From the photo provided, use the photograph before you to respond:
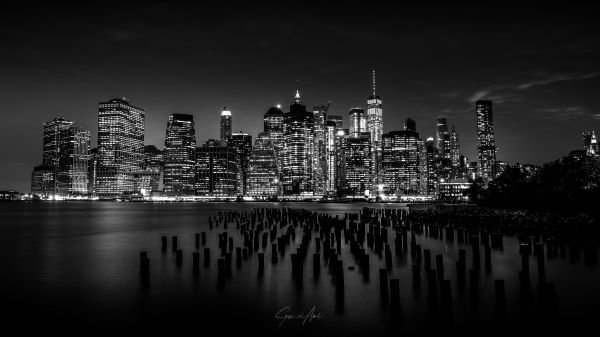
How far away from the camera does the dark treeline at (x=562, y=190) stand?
51656 mm

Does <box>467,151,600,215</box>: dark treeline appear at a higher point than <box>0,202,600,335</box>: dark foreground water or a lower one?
higher

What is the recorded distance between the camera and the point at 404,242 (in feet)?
101

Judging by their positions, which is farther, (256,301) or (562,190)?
(562,190)

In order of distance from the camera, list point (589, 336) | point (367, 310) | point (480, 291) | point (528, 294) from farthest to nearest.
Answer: point (480, 291) < point (528, 294) < point (367, 310) < point (589, 336)

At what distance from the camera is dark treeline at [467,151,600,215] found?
51656 millimetres

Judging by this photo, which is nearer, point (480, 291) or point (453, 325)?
point (453, 325)

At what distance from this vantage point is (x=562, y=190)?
192 feet

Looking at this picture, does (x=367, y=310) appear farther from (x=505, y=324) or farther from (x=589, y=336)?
(x=589, y=336)

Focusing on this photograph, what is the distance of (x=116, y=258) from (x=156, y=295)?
42.4 feet

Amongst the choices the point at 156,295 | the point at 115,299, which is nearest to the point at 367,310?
the point at 156,295

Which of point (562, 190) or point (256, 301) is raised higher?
point (562, 190)

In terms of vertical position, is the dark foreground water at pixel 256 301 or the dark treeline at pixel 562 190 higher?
the dark treeline at pixel 562 190

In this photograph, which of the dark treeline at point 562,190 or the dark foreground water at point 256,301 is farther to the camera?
the dark treeline at point 562,190

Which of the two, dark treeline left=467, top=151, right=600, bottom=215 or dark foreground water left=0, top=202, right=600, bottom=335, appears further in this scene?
dark treeline left=467, top=151, right=600, bottom=215
